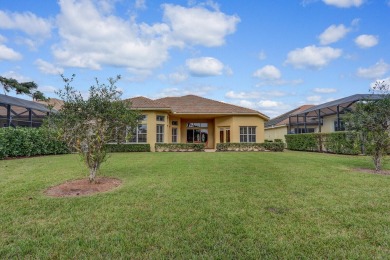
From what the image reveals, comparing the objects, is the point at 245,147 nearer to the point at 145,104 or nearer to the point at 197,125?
the point at 197,125

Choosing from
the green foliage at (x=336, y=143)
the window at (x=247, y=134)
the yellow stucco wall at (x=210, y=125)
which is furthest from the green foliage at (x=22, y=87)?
the green foliage at (x=336, y=143)

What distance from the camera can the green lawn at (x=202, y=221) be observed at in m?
3.20

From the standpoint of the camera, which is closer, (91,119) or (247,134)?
(91,119)

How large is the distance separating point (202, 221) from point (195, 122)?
23.7 m

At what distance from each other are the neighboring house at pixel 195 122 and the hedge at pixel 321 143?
3351 mm

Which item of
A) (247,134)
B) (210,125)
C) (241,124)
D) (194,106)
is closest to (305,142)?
(247,134)

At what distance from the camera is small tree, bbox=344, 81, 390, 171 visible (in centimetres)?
913

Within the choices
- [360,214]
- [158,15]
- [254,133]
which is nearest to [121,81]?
[360,214]

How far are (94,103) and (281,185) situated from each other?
5.72m

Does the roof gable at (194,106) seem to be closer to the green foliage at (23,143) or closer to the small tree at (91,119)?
the green foliage at (23,143)

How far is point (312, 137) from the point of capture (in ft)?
69.8

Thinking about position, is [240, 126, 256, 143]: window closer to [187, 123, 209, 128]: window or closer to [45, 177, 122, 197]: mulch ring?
[187, 123, 209, 128]: window

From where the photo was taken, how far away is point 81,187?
21.9ft

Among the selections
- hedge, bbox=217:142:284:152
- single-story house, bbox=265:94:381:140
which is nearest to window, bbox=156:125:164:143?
hedge, bbox=217:142:284:152
